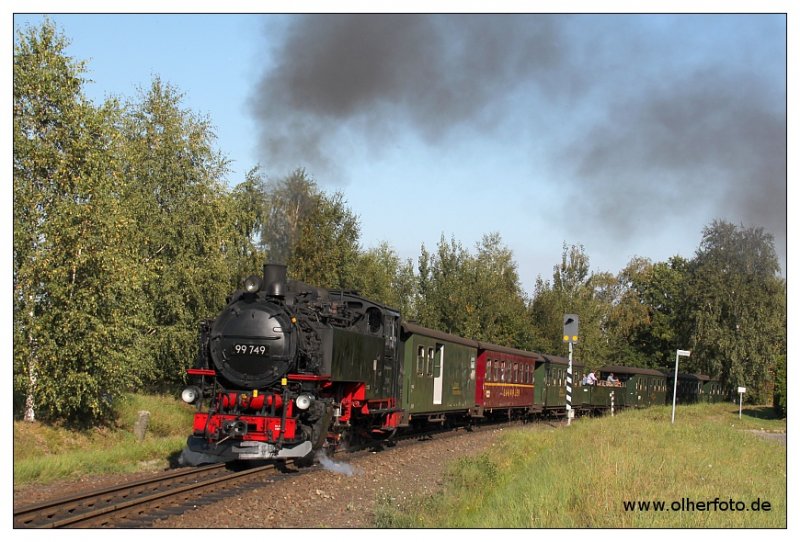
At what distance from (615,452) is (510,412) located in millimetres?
15405

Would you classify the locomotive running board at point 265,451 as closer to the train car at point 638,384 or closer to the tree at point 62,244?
the tree at point 62,244

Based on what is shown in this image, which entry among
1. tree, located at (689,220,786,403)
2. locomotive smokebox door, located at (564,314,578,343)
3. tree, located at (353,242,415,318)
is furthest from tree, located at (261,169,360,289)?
tree, located at (689,220,786,403)

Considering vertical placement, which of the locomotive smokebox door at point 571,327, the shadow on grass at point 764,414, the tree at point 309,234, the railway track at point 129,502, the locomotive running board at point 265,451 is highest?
the tree at point 309,234

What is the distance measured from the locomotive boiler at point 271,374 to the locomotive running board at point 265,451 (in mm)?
16

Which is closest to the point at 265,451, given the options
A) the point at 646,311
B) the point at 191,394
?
the point at 191,394

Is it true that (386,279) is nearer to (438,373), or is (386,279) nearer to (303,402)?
(438,373)

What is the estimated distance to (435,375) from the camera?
1988 centimetres

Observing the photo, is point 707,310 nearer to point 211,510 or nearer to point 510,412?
point 510,412

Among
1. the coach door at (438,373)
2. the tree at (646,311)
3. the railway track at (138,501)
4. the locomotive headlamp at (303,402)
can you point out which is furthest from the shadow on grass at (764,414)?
the railway track at (138,501)

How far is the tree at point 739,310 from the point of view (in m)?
48.1

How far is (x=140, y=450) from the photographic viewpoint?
1503 centimetres

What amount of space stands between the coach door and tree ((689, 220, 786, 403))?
33370 mm

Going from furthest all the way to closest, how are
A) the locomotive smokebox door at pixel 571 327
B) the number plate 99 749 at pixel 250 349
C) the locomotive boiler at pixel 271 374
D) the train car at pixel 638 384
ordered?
the train car at pixel 638 384, the locomotive smokebox door at pixel 571 327, the number plate 99 749 at pixel 250 349, the locomotive boiler at pixel 271 374

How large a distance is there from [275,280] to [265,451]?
2824 mm
